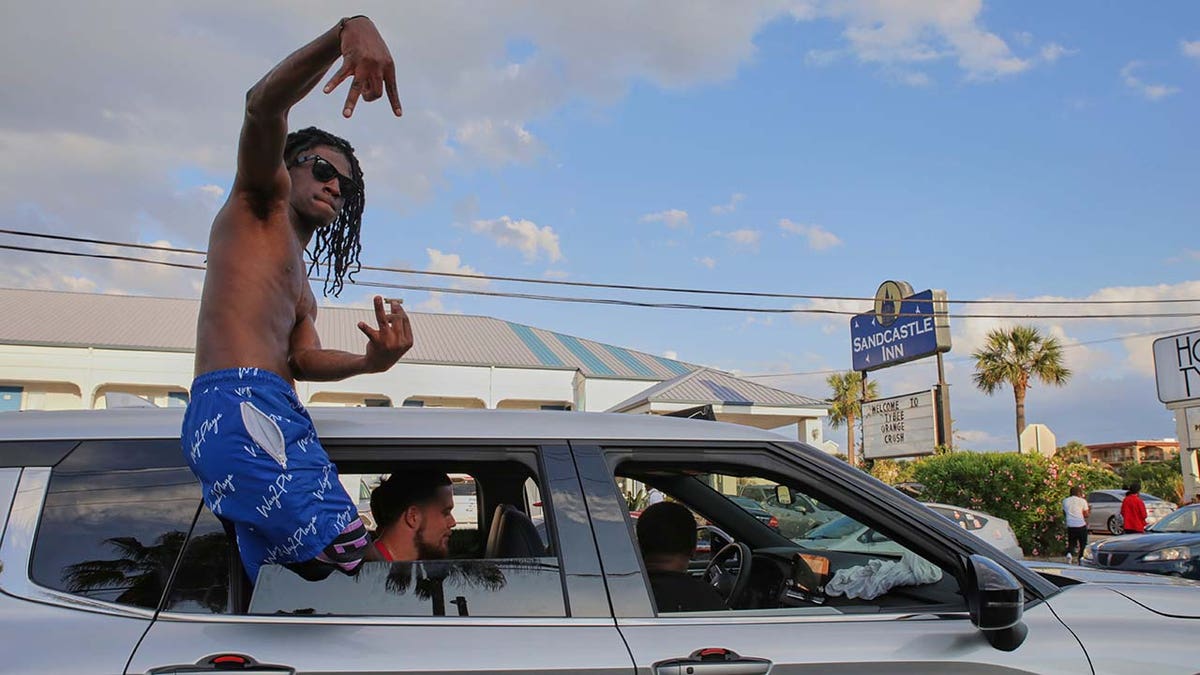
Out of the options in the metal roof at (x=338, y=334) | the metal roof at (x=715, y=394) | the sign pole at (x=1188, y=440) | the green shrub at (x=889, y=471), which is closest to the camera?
the sign pole at (x=1188, y=440)

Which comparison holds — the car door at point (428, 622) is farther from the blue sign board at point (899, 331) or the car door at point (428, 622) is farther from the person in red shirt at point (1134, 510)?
the blue sign board at point (899, 331)

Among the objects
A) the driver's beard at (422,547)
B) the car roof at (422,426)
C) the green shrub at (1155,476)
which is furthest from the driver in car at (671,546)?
the green shrub at (1155,476)

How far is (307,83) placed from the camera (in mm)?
2123

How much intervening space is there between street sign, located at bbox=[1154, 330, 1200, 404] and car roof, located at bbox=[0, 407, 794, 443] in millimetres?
23789

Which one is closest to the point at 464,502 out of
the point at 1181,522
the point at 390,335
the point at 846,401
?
the point at 390,335

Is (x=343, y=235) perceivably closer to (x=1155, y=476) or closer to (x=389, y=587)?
(x=389, y=587)

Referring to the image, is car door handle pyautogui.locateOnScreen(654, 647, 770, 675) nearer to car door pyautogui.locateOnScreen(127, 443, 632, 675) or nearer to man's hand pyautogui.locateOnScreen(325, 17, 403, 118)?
car door pyautogui.locateOnScreen(127, 443, 632, 675)

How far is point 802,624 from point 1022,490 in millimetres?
17019

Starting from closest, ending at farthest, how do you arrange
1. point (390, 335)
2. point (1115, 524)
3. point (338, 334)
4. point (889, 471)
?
point (390, 335), point (1115, 524), point (889, 471), point (338, 334)

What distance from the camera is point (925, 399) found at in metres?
19.6

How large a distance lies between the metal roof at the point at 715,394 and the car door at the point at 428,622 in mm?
22131

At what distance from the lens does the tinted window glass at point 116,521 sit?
1995mm

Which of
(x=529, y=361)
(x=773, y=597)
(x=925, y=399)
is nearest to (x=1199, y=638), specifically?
(x=773, y=597)

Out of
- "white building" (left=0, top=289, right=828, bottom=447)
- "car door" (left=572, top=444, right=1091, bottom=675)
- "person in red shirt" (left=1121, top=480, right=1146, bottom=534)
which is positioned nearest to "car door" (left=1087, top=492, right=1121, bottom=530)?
"white building" (left=0, top=289, right=828, bottom=447)
